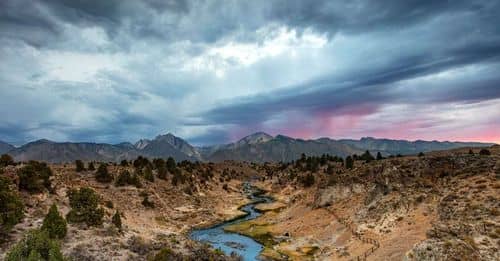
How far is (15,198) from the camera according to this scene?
51.0m

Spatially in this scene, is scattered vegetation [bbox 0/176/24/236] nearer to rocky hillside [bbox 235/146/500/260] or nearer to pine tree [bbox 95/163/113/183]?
rocky hillside [bbox 235/146/500/260]

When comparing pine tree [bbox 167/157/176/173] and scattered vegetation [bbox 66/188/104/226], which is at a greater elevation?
pine tree [bbox 167/157/176/173]

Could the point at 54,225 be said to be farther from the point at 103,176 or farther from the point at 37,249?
the point at 103,176

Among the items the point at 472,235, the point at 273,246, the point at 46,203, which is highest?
the point at 46,203

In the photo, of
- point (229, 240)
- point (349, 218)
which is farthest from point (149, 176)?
point (349, 218)

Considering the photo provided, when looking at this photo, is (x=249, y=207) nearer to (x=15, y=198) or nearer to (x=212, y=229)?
(x=212, y=229)

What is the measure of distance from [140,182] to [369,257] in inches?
2513

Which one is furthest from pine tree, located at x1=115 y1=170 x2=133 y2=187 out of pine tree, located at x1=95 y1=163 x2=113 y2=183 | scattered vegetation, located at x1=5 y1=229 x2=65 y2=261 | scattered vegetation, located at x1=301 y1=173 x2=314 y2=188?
scattered vegetation, located at x1=5 y1=229 x2=65 y2=261

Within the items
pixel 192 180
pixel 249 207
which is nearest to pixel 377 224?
pixel 249 207

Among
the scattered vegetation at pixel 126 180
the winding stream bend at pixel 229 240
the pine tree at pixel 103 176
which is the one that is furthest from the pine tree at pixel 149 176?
the winding stream bend at pixel 229 240

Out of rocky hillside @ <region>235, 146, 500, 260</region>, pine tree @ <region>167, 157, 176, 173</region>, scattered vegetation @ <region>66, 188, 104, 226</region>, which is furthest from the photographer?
pine tree @ <region>167, 157, 176, 173</region>

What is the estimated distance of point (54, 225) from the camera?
50.1m

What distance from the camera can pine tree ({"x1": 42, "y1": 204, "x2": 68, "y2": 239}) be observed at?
4956cm

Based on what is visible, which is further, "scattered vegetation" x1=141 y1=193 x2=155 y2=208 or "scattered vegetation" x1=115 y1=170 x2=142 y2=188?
"scattered vegetation" x1=115 y1=170 x2=142 y2=188
